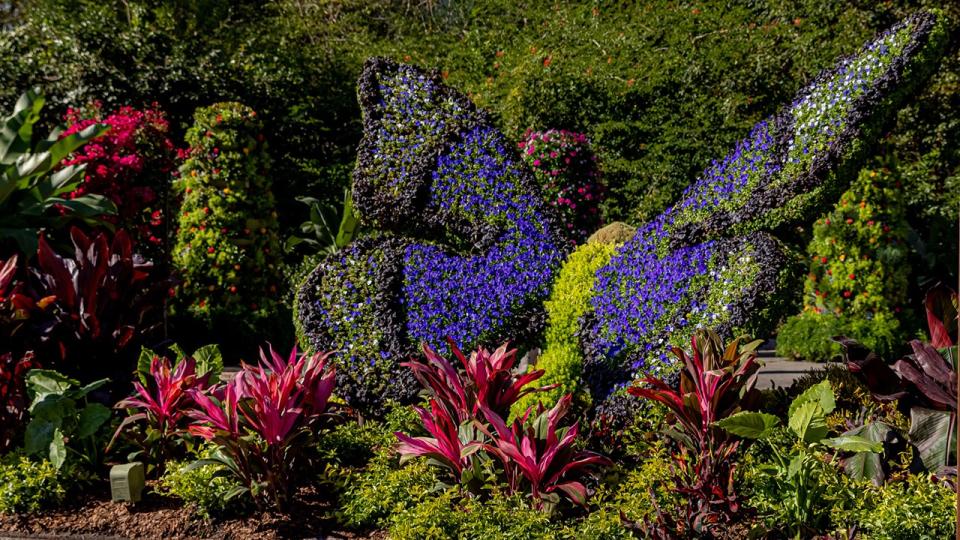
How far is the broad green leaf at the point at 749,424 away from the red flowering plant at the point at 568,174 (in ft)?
14.4

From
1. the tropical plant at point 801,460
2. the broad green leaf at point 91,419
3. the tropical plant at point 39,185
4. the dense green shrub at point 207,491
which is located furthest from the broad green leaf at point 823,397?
the tropical plant at point 39,185

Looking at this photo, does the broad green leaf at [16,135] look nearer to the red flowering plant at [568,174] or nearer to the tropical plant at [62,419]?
the tropical plant at [62,419]

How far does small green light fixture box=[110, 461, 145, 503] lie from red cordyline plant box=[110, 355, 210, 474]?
296mm

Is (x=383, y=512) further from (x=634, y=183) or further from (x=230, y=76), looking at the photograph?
(x=230, y=76)

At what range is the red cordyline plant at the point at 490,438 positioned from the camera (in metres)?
3.40

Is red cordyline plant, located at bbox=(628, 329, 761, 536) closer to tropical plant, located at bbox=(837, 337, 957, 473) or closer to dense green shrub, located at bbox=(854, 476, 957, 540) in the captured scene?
dense green shrub, located at bbox=(854, 476, 957, 540)

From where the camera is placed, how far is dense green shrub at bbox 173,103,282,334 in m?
7.88

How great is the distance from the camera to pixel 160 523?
11.4 feet

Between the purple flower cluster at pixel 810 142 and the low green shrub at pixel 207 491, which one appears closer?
the low green shrub at pixel 207 491

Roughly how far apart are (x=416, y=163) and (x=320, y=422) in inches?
66.9

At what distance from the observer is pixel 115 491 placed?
12.0ft

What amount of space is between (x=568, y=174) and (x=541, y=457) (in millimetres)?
4715

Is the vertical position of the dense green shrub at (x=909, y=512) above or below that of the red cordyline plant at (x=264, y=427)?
below

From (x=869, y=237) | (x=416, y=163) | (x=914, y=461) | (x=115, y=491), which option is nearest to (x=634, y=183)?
(x=869, y=237)
